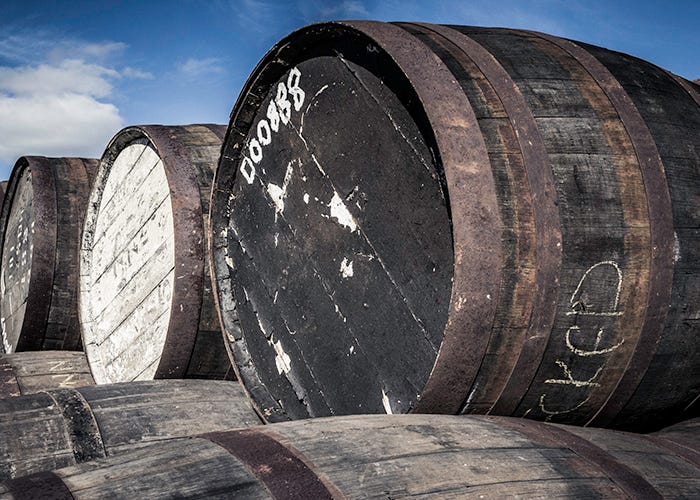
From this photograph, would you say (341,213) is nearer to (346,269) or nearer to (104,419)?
(346,269)

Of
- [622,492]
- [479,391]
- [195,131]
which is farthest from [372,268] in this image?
[195,131]

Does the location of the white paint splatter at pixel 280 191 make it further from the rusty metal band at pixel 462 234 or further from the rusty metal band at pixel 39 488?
the rusty metal band at pixel 39 488

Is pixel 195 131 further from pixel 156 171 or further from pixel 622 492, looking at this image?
pixel 622 492

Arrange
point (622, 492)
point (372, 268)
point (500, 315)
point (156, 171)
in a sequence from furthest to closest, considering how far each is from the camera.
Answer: point (156, 171) < point (372, 268) < point (500, 315) < point (622, 492)

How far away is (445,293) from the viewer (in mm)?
1895

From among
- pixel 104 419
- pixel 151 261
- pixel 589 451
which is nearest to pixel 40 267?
pixel 151 261

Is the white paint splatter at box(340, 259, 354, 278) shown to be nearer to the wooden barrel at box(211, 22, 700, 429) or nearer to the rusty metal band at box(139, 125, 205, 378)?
the wooden barrel at box(211, 22, 700, 429)

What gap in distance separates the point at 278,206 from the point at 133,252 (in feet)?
3.86

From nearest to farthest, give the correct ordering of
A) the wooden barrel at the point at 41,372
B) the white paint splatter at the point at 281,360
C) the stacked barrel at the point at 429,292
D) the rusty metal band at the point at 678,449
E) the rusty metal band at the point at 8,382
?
the stacked barrel at the point at 429,292
the rusty metal band at the point at 678,449
the white paint splatter at the point at 281,360
the rusty metal band at the point at 8,382
the wooden barrel at the point at 41,372

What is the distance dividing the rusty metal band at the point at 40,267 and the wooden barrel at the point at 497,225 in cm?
248

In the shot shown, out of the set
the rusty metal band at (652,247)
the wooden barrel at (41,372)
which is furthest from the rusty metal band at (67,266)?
the rusty metal band at (652,247)

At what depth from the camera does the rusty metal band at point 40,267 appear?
4293 millimetres

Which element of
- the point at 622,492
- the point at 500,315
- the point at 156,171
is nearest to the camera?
the point at 622,492

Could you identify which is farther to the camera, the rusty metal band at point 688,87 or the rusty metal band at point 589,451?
the rusty metal band at point 688,87
